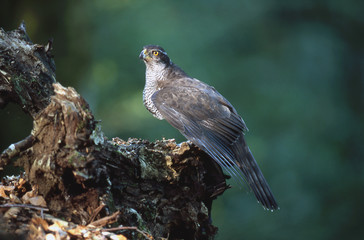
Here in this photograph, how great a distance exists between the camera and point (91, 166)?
2.97 m

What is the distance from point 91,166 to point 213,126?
84.6 inches

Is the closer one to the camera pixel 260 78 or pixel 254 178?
pixel 254 178

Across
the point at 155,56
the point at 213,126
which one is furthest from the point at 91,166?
the point at 155,56

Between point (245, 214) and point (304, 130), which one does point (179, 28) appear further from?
point (245, 214)

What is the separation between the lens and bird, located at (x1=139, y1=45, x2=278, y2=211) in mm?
4441

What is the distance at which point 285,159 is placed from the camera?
364 inches

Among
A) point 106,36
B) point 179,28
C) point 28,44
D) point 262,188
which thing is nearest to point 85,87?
point 106,36

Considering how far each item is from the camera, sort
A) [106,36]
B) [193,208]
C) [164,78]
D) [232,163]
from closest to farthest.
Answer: [193,208] → [232,163] → [164,78] → [106,36]

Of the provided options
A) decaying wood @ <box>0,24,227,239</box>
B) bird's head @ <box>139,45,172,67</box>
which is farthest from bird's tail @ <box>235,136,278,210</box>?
bird's head @ <box>139,45,172,67</box>

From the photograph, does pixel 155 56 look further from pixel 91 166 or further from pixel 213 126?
pixel 91 166

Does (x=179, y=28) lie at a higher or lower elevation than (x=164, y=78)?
higher

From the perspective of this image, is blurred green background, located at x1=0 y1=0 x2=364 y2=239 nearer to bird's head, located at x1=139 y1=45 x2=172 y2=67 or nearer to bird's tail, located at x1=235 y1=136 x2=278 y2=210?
bird's head, located at x1=139 y1=45 x2=172 y2=67

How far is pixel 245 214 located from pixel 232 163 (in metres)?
5.14

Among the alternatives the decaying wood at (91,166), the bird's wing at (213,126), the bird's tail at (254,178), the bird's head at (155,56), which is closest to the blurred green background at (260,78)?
the bird's head at (155,56)
